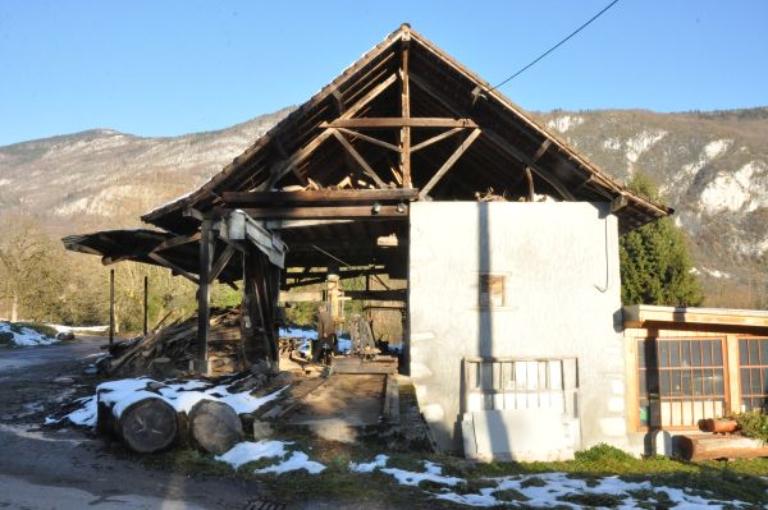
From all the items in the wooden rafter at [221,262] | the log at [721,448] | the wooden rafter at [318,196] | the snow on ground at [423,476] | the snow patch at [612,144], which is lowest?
the log at [721,448]

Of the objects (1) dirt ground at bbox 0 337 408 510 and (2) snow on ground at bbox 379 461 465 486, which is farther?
(2) snow on ground at bbox 379 461 465 486

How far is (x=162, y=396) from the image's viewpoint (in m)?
8.42

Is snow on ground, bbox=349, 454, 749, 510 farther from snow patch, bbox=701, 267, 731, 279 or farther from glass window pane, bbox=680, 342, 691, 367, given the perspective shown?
snow patch, bbox=701, 267, 731, 279

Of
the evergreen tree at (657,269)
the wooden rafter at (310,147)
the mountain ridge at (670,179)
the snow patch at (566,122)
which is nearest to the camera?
the wooden rafter at (310,147)

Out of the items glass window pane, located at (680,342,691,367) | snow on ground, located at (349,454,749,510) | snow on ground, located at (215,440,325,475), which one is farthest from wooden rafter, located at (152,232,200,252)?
glass window pane, located at (680,342,691,367)

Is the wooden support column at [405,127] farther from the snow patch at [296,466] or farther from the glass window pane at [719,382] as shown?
the glass window pane at [719,382]

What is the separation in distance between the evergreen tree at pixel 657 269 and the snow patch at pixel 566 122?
307 feet

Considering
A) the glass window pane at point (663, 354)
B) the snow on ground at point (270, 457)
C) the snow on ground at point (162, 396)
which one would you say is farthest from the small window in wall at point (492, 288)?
the snow on ground at point (270, 457)

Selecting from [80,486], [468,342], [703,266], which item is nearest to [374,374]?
[468,342]

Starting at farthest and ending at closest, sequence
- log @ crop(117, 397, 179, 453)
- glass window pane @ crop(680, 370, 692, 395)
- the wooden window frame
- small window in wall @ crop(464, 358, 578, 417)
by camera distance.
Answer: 1. glass window pane @ crop(680, 370, 692, 395)
2. the wooden window frame
3. small window in wall @ crop(464, 358, 578, 417)
4. log @ crop(117, 397, 179, 453)

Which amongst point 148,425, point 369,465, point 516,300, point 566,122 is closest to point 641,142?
point 566,122

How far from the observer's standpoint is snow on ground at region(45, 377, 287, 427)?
824cm

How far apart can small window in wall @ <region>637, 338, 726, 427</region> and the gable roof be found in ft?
8.40

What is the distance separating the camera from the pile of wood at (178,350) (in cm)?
1439
